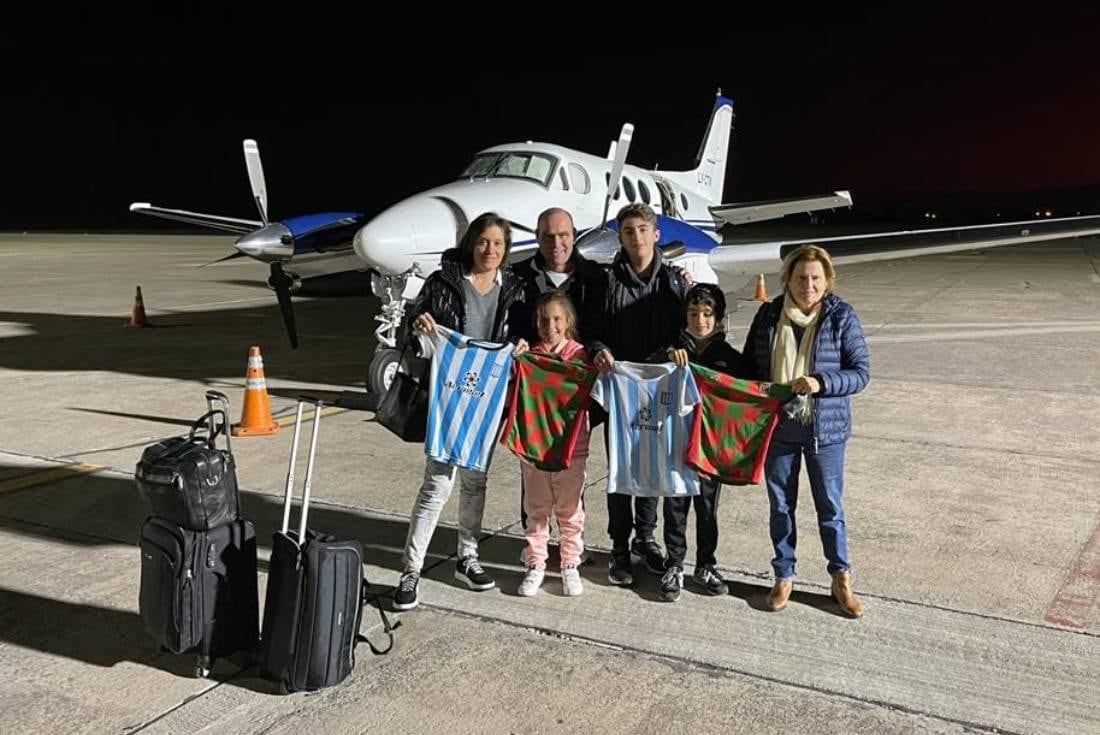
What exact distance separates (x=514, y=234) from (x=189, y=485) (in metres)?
6.75

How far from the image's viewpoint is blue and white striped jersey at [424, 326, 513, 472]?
4.57 meters

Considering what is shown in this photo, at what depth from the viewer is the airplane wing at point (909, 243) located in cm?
930

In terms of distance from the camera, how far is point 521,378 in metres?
4.72

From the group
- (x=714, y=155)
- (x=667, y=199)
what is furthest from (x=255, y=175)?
(x=714, y=155)

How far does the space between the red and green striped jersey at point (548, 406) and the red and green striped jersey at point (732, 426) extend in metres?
0.57

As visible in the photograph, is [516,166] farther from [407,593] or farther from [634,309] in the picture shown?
[407,593]

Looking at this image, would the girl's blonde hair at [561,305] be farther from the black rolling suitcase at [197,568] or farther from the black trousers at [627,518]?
the black rolling suitcase at [197,568]

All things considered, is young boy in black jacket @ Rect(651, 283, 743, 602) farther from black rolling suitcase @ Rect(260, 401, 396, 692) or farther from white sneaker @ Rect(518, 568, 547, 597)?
black rolling suitcase @ Rect(260, 401, 396, 692)

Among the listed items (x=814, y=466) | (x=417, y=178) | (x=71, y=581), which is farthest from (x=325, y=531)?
(x=417, y=178)

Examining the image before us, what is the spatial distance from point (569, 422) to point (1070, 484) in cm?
407

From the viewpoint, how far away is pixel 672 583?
4.63m

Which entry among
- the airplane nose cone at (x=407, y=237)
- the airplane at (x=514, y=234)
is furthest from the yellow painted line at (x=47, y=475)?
the airplane nose cone at (x=407, y=237)

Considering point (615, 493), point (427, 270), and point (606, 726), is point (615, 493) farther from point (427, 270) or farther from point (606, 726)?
point (427, 270)

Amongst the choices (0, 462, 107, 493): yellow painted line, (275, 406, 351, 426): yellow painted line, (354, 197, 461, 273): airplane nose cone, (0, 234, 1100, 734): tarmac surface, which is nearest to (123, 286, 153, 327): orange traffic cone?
(0, 234, 1100, 734): tarmac surface
